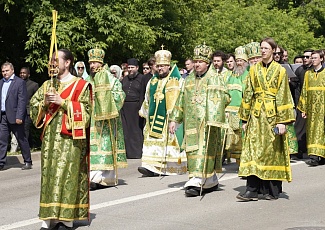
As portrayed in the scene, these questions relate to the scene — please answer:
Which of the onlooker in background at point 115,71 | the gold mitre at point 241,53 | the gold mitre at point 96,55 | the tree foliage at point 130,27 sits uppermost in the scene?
the tree foliage at point 130,27

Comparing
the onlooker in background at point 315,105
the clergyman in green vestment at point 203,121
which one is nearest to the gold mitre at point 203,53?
the clergyman in green vestment at point 203,121

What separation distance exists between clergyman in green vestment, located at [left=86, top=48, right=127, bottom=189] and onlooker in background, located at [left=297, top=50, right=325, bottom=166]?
4145 mm

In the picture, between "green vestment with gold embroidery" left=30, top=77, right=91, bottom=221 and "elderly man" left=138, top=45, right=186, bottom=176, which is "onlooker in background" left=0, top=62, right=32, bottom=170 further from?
"green vestment with gold embroidery" left=30, top=77, right=91, bottom=221

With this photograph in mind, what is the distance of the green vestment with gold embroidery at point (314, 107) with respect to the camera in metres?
14.4

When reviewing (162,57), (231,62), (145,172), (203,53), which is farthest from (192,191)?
(231,62)

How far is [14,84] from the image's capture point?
14.2 metres

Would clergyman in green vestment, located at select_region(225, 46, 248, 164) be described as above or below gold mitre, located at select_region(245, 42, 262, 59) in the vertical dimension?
below

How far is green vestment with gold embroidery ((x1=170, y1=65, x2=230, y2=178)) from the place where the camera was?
10578mm

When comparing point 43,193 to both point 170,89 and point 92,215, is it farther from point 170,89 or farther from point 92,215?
point 170,89

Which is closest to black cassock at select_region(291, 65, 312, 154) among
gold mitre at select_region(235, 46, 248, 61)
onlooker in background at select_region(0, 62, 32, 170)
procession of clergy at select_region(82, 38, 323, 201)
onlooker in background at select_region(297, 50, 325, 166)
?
onlooker in background at select_region(297, 50, 325, 166)

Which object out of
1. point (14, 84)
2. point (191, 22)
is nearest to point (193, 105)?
point (14, 84)

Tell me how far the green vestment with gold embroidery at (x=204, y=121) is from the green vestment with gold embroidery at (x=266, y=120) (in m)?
0.46

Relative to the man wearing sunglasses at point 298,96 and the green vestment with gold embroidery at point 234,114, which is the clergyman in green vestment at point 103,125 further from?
the man wearing sunglasses at point 298,96

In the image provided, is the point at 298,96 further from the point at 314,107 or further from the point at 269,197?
the point at 269,197
